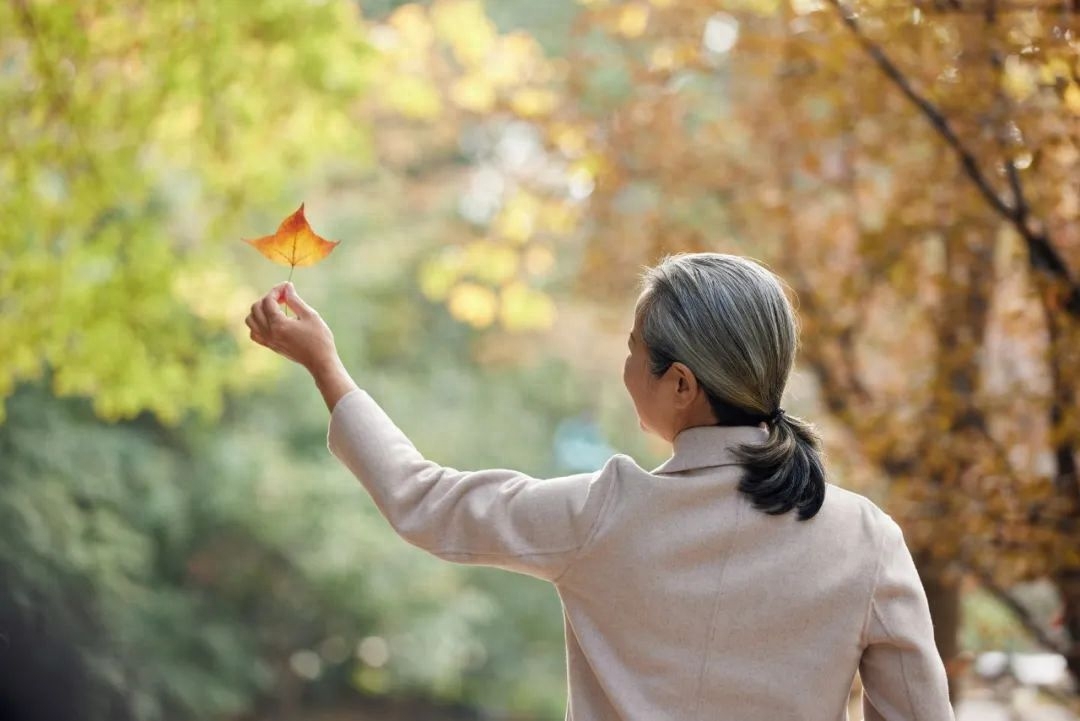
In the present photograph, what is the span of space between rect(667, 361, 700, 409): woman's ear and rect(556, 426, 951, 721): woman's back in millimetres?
52

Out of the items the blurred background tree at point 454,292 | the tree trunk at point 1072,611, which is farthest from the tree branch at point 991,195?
the tree trunk at point 1072,611

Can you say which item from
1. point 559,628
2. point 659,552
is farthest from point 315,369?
point 559,628

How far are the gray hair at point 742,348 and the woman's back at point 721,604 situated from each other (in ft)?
0.08

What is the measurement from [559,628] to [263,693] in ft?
7.33

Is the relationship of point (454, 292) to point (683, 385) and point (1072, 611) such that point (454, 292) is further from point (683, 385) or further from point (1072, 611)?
point (683, 385)

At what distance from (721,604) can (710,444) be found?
147 millimetres

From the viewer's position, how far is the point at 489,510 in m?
1.14

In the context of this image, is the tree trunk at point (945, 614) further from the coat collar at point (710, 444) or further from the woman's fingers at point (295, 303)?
the woman's fingers at point (295, 303)

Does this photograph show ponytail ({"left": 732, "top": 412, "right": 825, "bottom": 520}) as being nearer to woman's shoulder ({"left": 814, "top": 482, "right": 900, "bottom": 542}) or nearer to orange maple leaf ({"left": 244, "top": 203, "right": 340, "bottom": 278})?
woman's shoulder ({"left": 814, "top": 482, "right": 900, "bottom": 542})

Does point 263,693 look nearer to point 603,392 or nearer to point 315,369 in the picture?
point 603,392

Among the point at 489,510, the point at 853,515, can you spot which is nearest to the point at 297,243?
the point at 489,510

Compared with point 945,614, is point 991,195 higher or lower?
higher

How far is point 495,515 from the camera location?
1135mm

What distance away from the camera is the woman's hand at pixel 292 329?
1207 mm
